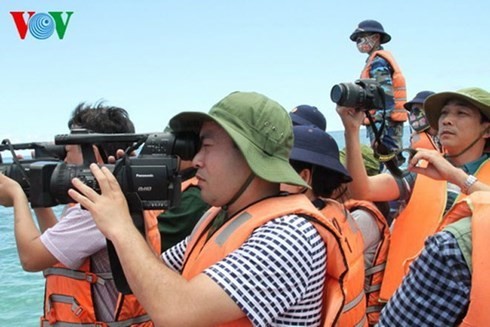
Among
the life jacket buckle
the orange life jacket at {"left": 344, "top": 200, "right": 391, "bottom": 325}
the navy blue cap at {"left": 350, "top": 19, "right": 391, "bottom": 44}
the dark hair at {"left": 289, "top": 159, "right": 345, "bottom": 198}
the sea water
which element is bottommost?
the sea water

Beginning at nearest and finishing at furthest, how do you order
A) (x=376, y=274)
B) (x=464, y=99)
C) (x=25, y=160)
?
1. (x=25, y=160)
2. (x=464, y=99)
3. (x=376, y=274)

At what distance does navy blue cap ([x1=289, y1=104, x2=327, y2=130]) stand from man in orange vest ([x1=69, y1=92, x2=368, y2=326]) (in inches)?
64.5

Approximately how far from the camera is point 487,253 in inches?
51.4

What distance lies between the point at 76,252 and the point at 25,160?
424mm

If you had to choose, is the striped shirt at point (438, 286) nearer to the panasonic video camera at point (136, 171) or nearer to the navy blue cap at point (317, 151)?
the panasonic video camera at point (136, 171)

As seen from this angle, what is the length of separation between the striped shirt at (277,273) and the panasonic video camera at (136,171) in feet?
1.07

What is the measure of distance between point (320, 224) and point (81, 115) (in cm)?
145

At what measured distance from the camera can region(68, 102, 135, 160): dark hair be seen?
260cm

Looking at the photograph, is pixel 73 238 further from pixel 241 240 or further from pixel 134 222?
pixel 241 240

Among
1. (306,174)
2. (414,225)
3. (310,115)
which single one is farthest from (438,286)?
(310,115)

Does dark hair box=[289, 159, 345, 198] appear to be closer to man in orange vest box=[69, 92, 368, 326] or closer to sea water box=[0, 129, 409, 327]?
man in orange vest box=[69, 92, 368, 326]

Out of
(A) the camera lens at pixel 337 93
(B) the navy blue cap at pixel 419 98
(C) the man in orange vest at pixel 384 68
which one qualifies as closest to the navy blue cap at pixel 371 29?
(C) the man in orange vest at pixel 384 68

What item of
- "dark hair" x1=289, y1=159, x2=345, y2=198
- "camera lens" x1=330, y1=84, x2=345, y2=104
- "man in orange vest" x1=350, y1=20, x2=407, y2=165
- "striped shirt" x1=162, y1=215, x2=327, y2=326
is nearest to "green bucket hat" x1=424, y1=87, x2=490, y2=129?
"camera lens" x1=330, y1=84, x2=345, y2=104

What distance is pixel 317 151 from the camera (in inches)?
100
